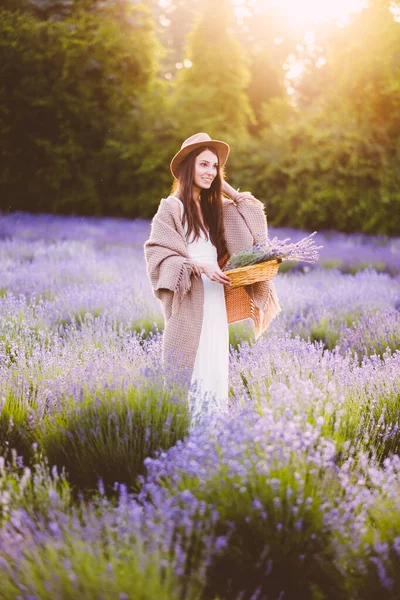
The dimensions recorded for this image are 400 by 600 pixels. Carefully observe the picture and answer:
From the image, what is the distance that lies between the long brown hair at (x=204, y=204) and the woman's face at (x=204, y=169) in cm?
2

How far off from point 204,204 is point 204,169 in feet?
0.67

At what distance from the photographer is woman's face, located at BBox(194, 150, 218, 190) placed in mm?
3189

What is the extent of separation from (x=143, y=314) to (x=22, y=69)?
525 inches

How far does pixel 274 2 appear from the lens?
3017 centimetres

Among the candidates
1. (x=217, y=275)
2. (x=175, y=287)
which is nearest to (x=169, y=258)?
(x=175, y=287)

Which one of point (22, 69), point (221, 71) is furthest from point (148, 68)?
point (22, 69)

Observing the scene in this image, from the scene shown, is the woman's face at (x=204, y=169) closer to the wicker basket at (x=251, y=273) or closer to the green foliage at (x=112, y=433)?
the wicker basket at (x=251, y=273)

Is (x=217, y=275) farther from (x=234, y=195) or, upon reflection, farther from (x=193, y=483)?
(x=193, y=483)

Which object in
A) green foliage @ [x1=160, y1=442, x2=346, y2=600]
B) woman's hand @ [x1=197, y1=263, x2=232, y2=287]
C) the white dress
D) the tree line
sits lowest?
green foliage @ [x1=160, y1=442, x2=346, y2=600]

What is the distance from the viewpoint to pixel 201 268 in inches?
117

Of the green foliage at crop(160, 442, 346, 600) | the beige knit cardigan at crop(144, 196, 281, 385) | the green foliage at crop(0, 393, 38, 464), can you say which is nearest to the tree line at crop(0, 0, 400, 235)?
the beige knit cardigan at crop(144, 196, 281, 385)

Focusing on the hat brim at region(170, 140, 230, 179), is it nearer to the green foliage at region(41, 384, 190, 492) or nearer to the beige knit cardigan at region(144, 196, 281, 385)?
the beige knit cardigan at region(144, 196, 281, 385)

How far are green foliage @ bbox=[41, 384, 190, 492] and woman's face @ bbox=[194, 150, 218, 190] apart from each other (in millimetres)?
1090

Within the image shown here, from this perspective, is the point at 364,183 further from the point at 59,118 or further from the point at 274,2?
the point at 274,2
